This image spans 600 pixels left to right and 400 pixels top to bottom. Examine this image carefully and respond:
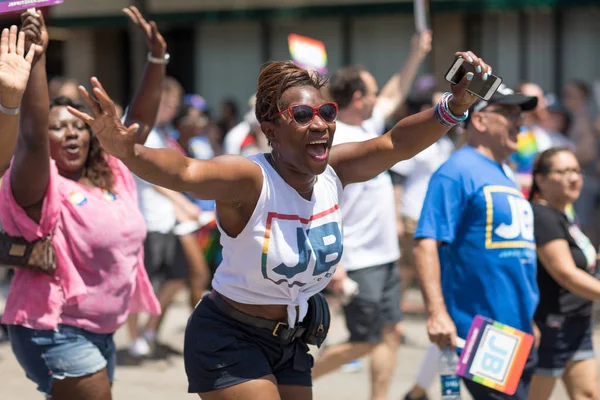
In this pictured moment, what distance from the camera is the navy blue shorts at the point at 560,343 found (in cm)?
516

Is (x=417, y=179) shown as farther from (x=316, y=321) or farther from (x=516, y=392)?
(x=316, y=321)

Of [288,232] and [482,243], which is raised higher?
[288,232]

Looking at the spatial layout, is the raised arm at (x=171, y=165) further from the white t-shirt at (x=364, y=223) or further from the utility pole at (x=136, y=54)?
the utility pole at (x=136, y=54)

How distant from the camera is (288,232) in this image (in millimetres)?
3553

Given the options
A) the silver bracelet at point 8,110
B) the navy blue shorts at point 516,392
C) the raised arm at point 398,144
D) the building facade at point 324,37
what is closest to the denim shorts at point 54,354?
the silver bracelet at point 8,110

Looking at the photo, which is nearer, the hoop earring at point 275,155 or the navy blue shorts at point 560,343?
the hoop earring at point 275,155

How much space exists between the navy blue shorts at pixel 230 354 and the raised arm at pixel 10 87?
3.07ft

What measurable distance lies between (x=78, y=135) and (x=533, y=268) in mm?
2197

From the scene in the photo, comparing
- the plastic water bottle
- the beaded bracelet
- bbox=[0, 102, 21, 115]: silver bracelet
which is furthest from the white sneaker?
the beaded bracelet

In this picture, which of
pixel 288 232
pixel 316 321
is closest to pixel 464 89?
pixel 288 232

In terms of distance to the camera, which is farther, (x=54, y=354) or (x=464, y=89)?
(x=54, y=354)

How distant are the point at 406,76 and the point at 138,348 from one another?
293 cm

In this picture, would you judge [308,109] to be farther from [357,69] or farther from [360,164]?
[357,69]

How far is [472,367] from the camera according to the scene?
447 cm
